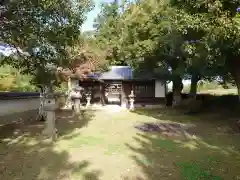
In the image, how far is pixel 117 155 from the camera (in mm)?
8734

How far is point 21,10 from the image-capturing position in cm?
923

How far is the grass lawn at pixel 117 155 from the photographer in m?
7.01

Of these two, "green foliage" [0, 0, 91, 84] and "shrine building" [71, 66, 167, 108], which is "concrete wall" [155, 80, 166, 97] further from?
"green foliage" [0, 0, 91, 84]

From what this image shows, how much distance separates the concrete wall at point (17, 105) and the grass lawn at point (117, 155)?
2.27 meters

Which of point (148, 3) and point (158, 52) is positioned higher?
point (148, 3)

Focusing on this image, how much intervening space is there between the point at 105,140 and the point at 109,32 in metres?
27.2

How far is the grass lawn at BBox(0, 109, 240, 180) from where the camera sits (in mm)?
7008

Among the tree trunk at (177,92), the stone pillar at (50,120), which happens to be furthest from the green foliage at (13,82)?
the tree trunk at (177,92)

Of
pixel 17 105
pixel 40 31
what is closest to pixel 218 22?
pixel 40 31

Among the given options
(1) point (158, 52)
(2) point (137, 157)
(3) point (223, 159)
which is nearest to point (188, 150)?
(3) point (223, 159)

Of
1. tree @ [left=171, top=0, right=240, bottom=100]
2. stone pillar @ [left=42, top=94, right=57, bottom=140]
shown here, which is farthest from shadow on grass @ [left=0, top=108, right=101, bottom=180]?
tree @ [left=171, top=0, right=240, bottom=100]

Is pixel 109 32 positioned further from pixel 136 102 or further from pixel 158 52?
pixel 158 52

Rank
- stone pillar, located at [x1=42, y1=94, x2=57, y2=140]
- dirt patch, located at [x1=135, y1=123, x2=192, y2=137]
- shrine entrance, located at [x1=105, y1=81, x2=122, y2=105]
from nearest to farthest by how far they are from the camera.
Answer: stone pillar, located at [x1=42, y1=94, x2=57, y2=140] < dirt patch, located at [x1=135, y1=123, x2=192, y2=137] < shrine entrance, located at [x1=105, y1=81, x2=122, y2=105]

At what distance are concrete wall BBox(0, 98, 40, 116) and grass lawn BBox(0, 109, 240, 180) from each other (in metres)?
2.27
